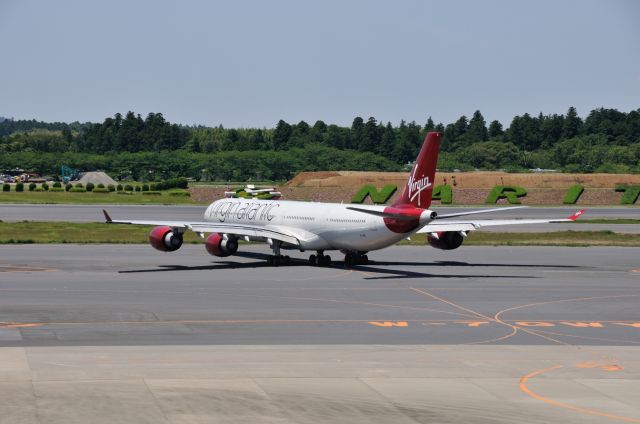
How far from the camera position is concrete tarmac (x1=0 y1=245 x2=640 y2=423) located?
90.9 feet

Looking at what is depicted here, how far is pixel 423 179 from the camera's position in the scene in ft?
203

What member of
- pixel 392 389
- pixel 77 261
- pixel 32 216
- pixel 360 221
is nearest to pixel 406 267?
pixel 360 221

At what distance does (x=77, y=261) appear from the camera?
7056cm

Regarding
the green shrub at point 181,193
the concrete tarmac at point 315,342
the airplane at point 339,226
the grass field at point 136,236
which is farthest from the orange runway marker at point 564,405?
the green shrub at point 181,193

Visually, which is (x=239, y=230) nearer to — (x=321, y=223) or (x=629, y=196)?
(x=321, y=223)

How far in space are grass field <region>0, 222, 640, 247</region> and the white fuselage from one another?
671 inches

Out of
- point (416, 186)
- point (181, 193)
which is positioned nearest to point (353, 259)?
point (416, 186)

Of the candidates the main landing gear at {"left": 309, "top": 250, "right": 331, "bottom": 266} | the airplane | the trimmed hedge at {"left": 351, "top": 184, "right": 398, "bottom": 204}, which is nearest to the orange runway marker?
the airplane

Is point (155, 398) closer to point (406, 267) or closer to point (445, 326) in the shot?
point (445, 326)

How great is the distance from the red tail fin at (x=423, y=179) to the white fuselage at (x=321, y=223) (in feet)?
5.49

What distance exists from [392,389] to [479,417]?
13.6 feet

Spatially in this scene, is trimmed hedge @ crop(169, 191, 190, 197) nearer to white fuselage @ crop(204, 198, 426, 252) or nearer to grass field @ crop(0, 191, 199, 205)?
grass field @ crop(0, 191, 199, 205)

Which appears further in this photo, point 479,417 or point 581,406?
point 581,406

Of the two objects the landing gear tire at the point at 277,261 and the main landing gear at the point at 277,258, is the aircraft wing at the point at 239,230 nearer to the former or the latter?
the main landing gear at the point at 277,258
